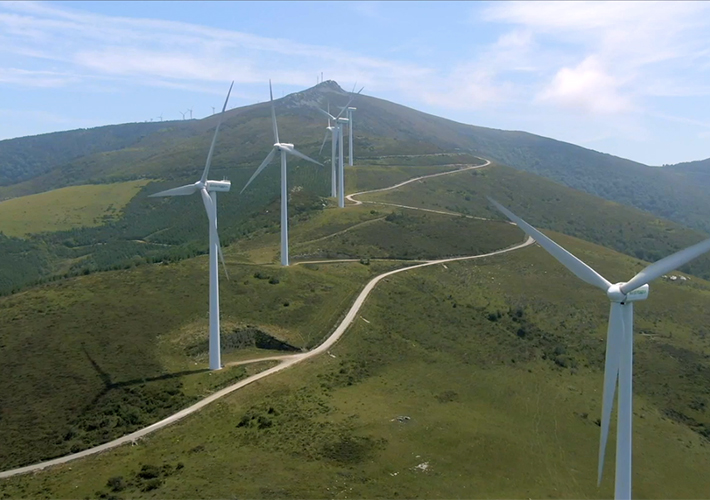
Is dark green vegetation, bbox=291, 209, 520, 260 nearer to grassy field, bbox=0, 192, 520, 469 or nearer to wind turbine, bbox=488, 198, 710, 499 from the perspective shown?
grassy field, bbox=0, 192, 520, 469

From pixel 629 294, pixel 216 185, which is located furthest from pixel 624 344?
pixel 216 185

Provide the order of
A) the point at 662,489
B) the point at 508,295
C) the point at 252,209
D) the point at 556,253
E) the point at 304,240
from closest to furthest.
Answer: the point at 556,253 < the point at 662,489 < the point at 508,295 < the point at 304,240 < the point at 252,209

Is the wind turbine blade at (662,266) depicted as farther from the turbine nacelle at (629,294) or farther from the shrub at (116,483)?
the shrub at (116,483)

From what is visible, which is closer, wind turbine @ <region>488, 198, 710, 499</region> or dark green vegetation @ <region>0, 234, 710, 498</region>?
wind turbine @ <region>488, 198, 710, 499</region>

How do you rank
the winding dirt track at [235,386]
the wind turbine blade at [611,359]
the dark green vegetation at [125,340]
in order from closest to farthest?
the wind turbine blade at [611,359]
the winding dirt track at [235,386]
the dark green vegetation at [125,340]

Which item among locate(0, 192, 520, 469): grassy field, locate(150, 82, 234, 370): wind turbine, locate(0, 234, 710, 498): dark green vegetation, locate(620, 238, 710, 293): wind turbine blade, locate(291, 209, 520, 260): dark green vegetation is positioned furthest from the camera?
locate(291, 209, 520, 260): dark green vegetation

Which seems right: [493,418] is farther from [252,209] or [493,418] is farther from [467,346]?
[252,209]

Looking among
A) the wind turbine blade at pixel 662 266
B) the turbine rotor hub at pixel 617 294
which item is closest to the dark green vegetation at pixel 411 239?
the turbine rotor hub at pixel 617 294

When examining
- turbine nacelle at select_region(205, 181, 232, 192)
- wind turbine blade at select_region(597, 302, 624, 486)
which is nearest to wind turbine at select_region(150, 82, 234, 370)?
turbine nacelle at select_region(205, 181, 232, 192)

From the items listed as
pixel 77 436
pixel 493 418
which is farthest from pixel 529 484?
pixel 77 436
